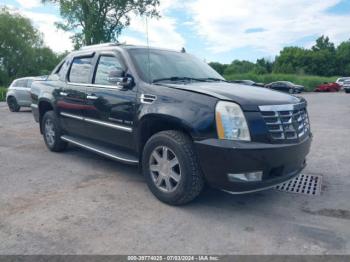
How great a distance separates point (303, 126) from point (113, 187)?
2.46m

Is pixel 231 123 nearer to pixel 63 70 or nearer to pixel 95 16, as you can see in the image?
pixel 63 70

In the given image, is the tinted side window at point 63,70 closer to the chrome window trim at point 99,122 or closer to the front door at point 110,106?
the chrome window trim at point 99,122

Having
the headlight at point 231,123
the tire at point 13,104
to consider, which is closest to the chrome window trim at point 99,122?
the headlight at point 231,123

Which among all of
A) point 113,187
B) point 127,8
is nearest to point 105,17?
point 127,8

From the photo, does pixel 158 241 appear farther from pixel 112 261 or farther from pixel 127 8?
pixel 127 8

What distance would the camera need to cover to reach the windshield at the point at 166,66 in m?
4.24

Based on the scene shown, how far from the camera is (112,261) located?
105 inches

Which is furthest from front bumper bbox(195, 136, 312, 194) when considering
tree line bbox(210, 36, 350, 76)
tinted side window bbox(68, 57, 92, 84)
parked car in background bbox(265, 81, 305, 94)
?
tree line bbox(210, 36, 350, 76)

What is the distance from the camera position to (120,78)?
4129 mm

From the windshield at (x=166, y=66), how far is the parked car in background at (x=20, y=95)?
402 inches

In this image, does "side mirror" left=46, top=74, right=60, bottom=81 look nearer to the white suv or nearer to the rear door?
the rear door

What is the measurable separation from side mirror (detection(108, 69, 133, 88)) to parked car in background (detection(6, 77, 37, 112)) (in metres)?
10.5

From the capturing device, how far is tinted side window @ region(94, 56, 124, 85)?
14.7 ft

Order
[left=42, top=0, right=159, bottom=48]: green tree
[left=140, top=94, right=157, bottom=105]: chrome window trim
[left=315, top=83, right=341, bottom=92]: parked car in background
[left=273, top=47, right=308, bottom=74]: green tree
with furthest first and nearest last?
[left=273, top=47, right=308, bottom=74]: green tree, [left=315, top=83, right=341, bottom=92]: parked car in background, [left=42, top=0, right=159, bottom=48]: green tree, [left=140, top=94, right=157, bottom=105]: chrome window trim
